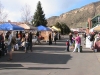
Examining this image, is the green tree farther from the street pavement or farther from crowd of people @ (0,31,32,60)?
the street pavement

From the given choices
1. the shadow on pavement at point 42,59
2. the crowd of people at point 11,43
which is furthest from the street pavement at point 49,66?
the crowd of people at point 11,43

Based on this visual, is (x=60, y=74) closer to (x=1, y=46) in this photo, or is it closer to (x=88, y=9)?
(x=1, y=46)

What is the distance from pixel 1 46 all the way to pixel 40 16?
2437 inches

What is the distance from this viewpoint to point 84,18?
18550 cm

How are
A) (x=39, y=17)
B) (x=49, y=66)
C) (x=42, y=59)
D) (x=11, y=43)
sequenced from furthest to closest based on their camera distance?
(x=39, y=17)
(x=42, y=59)
(x=11, y=43)
(x=49, y=66)

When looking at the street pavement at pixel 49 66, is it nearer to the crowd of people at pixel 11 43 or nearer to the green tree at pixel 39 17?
the crowd of people at pixel 11 43

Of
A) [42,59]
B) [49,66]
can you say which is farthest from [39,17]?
[49,66]

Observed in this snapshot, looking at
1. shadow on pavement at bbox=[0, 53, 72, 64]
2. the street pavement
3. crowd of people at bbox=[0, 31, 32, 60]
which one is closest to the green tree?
crowd of people at bbox=[0, 31, 32, 60]

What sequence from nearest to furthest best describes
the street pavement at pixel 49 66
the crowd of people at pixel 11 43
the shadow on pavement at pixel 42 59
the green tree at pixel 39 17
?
the street pavement at pixel 49 66, the shadow on pavement at pixel 42 59, the crowd of people at pixel 11 43, the green tree at pixel 39 17

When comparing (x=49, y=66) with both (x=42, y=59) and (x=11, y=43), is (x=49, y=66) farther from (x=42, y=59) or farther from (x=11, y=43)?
(x=11, y=43)

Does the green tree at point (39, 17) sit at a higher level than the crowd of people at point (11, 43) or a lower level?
higher

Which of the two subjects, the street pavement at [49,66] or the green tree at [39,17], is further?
the green tree at [39,17]

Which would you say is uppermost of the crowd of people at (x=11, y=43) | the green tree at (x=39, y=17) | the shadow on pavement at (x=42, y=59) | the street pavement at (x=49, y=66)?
the green tree at (x=39, y=17)

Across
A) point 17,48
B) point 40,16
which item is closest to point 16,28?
point 17,48
